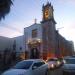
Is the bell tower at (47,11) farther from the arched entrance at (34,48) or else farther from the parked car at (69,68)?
the parked car at (69,68)

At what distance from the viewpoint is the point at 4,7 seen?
11.8 m

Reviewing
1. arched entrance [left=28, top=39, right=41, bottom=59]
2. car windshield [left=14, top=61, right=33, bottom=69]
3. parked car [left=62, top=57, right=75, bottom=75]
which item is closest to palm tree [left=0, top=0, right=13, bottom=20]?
car windshield [left=14, top=61, right=33, bottom=69]

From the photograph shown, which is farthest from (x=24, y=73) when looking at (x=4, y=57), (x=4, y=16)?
(x=4, y=57)

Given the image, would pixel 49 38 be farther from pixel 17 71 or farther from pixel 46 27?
pixel 17 71

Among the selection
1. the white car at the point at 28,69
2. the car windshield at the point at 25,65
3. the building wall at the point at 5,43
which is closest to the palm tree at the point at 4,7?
the white car at the point at 28,69

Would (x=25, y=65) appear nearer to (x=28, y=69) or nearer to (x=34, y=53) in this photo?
(x=28, y=69)

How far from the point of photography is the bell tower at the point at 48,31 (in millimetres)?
50906

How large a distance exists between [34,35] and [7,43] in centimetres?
679

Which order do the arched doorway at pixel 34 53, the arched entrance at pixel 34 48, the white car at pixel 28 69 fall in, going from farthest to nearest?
1. the arched doorway at pixel 34 53
2. the arched entrance at pixel 34 48
3. the white car at pixel 28 69

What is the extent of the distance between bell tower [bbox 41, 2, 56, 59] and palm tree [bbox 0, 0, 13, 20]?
127 feet

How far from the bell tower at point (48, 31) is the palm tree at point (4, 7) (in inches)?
1524

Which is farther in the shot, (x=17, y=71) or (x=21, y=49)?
(x=21, y=49)

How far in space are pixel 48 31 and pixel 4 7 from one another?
132 ft

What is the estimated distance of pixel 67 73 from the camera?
1742 centimetres
